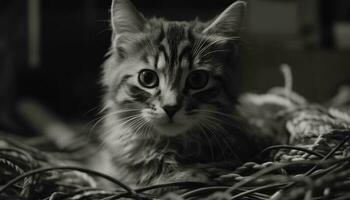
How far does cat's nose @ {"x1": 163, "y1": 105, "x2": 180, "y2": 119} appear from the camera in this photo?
113 centimetres

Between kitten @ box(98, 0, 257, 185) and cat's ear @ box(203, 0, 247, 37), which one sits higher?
cat's ear @ box(203, 0, 247, 37)

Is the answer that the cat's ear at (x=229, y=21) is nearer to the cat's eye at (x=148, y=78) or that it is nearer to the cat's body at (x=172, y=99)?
the cat's body at (x=172, y=99)

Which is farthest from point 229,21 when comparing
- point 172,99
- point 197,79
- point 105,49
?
point 105,49

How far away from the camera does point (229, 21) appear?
1.34 metres

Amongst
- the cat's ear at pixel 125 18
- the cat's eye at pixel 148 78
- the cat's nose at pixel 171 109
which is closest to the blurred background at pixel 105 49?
the cat's ear at pixel 125 18

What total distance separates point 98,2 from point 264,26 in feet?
3.58

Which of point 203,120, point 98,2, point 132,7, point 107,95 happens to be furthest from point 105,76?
point 98,2

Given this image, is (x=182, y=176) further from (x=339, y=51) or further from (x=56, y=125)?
(x=339, y=51)

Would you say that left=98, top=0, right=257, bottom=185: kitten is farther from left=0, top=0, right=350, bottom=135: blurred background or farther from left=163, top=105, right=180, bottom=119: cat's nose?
left=0, top=0, right=350, bottom=135: blurred background

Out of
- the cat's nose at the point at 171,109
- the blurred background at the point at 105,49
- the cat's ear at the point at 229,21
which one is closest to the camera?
the cat's nose at the point at 171,109

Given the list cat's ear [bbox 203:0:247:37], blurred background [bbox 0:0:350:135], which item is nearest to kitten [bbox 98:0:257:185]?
cat's ear [bbox 203:0:247:37]

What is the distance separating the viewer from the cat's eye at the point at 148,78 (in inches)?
48.4

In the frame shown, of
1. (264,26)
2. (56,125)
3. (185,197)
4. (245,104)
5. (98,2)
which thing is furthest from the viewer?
(264,26)

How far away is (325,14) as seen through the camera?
3002 mm
